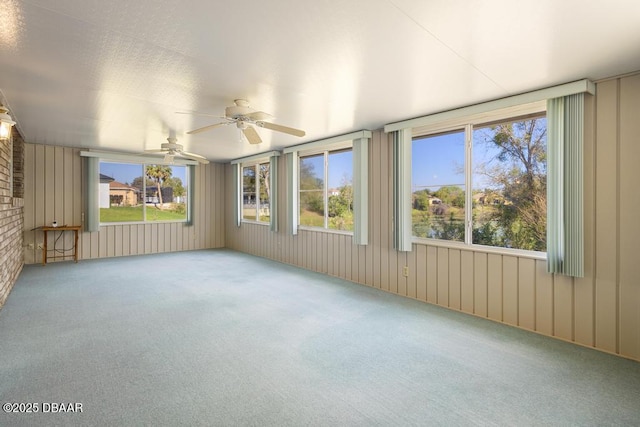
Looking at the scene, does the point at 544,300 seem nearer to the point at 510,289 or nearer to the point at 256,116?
the point at 510,289

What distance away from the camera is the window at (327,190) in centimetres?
570

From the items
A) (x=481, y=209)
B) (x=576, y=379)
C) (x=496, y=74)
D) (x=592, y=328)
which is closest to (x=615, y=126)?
(x=496, y=74)

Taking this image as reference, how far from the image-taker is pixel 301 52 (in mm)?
2441

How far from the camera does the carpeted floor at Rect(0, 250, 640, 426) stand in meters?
1.98

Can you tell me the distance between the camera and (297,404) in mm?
2062

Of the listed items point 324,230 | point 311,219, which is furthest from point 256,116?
point 311,219

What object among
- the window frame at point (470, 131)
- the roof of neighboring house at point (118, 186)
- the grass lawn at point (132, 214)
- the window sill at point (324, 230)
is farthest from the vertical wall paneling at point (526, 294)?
the roof of neighboring house at point (118, 186)

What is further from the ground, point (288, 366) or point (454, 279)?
point (454, 279)

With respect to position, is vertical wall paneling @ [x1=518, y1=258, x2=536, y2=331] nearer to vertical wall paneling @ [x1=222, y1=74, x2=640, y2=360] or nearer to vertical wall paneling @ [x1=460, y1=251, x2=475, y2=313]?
vertical wall paneling @ [x1=222, y1=74, x2=640, y2=360]

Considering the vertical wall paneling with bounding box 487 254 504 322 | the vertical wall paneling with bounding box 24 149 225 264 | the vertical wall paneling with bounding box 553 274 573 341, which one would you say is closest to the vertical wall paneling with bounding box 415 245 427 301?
the vertical wall paneling with bounding box 487 254 504 322

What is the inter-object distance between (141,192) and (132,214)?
576 mm

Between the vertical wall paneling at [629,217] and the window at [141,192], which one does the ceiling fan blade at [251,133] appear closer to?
the vertical wall paneling at [629,217]

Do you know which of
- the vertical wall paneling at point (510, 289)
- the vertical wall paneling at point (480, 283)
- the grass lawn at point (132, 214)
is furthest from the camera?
the grass lawn at point (132, 214)

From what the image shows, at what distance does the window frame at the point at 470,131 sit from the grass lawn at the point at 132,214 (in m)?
6.51
